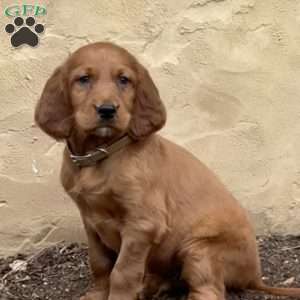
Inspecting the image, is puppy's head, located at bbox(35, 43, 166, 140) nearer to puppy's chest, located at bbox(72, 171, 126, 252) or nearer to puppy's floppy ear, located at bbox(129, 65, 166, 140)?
puppy's floppy ear, located at bbox(129, 65, 166, 140)

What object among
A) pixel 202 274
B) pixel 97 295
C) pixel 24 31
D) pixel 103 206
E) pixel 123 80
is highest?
pixel 24 31

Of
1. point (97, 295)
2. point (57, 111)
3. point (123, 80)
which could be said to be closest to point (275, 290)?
point (97, 295)

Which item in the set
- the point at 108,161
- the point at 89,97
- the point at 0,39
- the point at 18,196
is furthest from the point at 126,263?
the point at 0,39

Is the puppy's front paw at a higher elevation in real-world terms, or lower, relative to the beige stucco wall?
lower

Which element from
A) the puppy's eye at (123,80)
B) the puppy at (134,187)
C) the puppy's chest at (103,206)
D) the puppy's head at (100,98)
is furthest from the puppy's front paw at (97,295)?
the puppy's eye at (123,80)

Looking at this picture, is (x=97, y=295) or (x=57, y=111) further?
(x=97, y=295)

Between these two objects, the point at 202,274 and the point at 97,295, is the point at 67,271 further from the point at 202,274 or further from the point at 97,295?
the point at 202,274

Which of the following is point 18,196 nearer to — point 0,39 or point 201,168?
point 0,39

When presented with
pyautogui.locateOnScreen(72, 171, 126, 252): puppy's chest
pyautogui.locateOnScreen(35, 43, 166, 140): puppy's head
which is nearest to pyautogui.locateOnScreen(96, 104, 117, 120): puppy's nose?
pyautogui.locateOnScreen(35, 43, 166, 140): puppy's head
